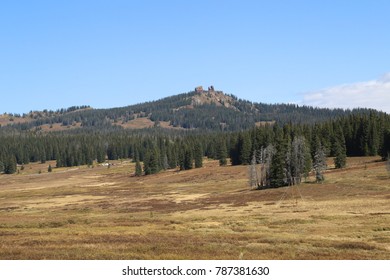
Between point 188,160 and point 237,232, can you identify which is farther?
point 188,160

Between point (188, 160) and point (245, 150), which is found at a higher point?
point (245, 150)

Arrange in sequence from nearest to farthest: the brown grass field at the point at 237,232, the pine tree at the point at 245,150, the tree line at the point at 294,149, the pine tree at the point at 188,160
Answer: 1. the brown grass field at the point at 237,232
2. the tree line at the point at 294,149
3. the pine tree at the point at 245,150
4. the pine tree at the point at 188,160

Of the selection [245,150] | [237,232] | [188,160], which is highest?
[245,150]

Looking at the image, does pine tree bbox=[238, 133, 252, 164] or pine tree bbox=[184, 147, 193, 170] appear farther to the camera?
pine tree bbox=[184, 147, 193, 170]

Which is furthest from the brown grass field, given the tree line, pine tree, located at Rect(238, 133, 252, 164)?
pine tree, located at Rect(238, 133, 252, 164)

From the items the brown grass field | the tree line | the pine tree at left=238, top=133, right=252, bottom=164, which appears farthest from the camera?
the pine tree at left=238, top=133, right=252, bottom=164

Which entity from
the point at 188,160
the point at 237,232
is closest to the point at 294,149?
the point at 237,232

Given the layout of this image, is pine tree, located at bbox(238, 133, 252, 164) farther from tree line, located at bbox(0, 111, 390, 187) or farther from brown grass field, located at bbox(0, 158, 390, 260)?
brown grass field, located at bbox(0, 158, 390, 260)

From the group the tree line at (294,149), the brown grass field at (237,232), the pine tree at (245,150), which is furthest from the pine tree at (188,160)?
the brown grass field at (237,232)

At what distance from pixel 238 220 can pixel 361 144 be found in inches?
4232

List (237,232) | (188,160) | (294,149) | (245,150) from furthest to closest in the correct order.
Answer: (188,160) < (245,150) < (294,149) < (237,232)

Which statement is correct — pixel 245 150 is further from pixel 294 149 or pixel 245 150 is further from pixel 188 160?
pixel 294 149

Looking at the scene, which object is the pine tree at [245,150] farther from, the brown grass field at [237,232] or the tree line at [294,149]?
the brown grass field at [237,232]

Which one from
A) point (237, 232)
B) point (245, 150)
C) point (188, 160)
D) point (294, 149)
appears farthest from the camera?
point (188, 160)
